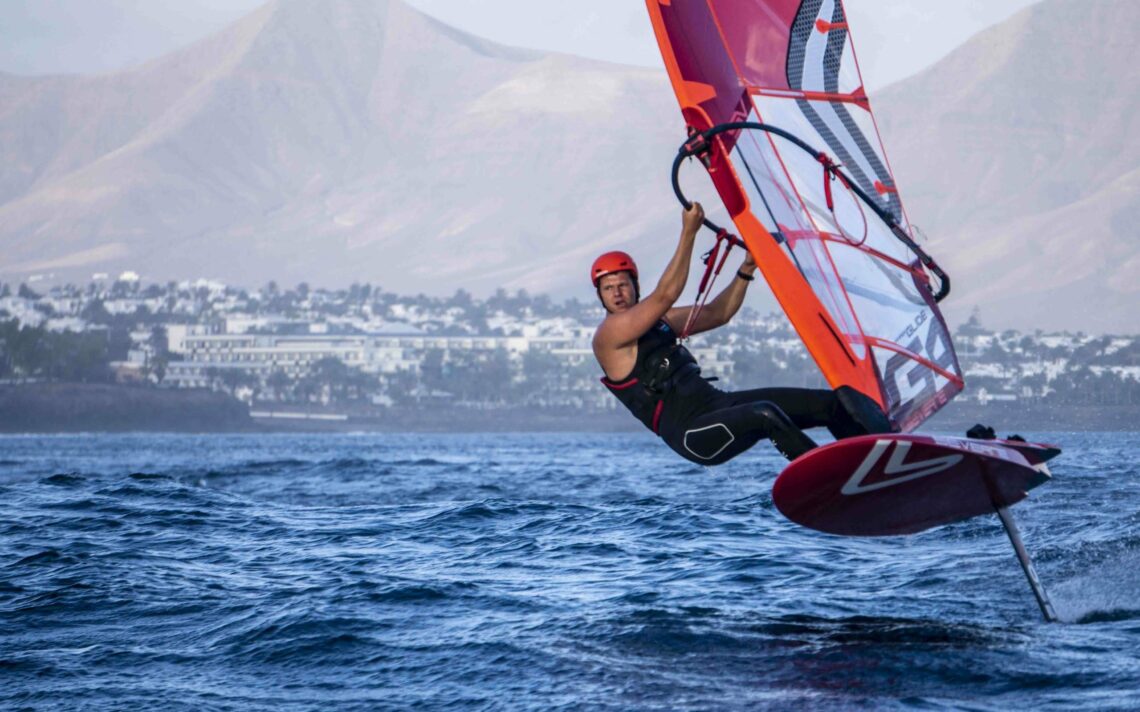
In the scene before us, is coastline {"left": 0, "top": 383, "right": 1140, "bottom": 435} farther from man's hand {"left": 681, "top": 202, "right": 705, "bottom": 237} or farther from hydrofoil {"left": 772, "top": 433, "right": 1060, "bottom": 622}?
man's hand {"left": 681, "top": 202, "right": 705, "bottom": 237}

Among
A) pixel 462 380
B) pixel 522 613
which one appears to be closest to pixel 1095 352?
pixel 462 380

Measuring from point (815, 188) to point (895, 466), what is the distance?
5.97 ft

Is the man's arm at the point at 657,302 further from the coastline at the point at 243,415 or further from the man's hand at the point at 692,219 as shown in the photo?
the coastline at the point at 243,415

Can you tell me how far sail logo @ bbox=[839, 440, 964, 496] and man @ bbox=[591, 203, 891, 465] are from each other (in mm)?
382

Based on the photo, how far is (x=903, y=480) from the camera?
27.1 feet

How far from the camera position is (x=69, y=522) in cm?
1413

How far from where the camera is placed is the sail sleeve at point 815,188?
858 centimetres

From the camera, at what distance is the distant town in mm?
114312

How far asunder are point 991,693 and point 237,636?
4.37 m

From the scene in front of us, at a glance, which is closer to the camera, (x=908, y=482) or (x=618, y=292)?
Answer: (x=908, y=482)

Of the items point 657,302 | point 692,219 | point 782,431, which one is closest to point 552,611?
point 782,431

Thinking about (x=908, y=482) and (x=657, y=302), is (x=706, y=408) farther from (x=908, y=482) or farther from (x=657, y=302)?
(x=908, y=482)

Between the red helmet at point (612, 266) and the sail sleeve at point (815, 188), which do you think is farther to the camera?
the red helmet at point (612, 266)

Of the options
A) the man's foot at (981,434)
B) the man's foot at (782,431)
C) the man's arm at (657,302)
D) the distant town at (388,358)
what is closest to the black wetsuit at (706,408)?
the man's foot at (782,431)
